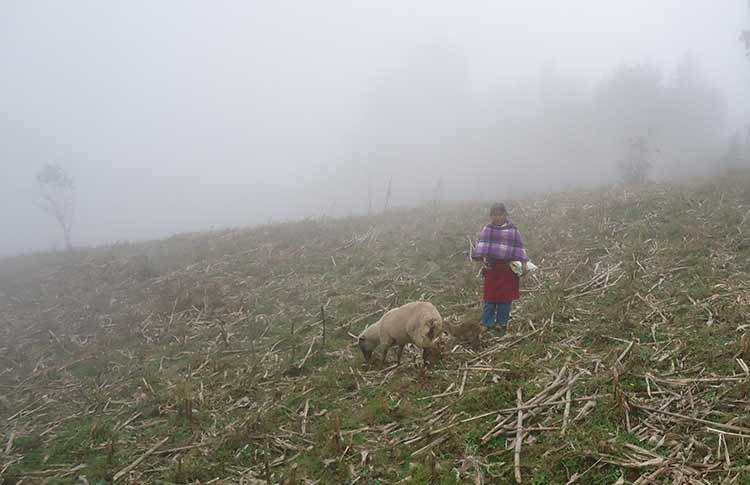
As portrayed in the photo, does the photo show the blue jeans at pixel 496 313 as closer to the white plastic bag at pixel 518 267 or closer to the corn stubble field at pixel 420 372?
the corn stubble field at pixel 420 372

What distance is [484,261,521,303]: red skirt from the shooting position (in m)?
6.39

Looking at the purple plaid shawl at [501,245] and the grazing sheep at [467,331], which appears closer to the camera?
the grazing sheep at [467,331]

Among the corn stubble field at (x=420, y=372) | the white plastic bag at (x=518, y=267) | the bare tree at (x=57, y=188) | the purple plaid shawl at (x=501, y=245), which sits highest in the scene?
the bare tree at (x=57, y=188)

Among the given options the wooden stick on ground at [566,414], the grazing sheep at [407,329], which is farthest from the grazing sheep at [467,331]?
the wooden stick on ground at [566,414]

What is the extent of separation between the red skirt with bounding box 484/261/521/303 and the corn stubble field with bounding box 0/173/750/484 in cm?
53

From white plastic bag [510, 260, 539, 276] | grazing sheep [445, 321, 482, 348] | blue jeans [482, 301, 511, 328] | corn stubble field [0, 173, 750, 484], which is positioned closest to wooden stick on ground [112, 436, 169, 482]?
corn stubble field [0, 173, 750, 484]

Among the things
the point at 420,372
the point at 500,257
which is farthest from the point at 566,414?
the point at 500,257

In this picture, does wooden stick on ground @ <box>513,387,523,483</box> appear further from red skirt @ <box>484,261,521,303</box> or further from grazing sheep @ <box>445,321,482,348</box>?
red skirt @ <box>484,261,521,303</box>

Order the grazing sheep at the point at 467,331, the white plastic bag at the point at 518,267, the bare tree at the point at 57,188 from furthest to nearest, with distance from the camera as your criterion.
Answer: the bare tree at the point at 57,188 < the white plastic bag at the point at 518,267 < the grazing sheep at the point at 467,331

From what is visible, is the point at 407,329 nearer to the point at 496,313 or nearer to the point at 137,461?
the point at 496,313

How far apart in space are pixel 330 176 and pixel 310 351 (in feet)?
191

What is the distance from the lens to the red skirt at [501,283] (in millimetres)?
6395

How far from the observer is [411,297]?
9.10 metres

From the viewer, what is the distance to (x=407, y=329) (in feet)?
18.5
